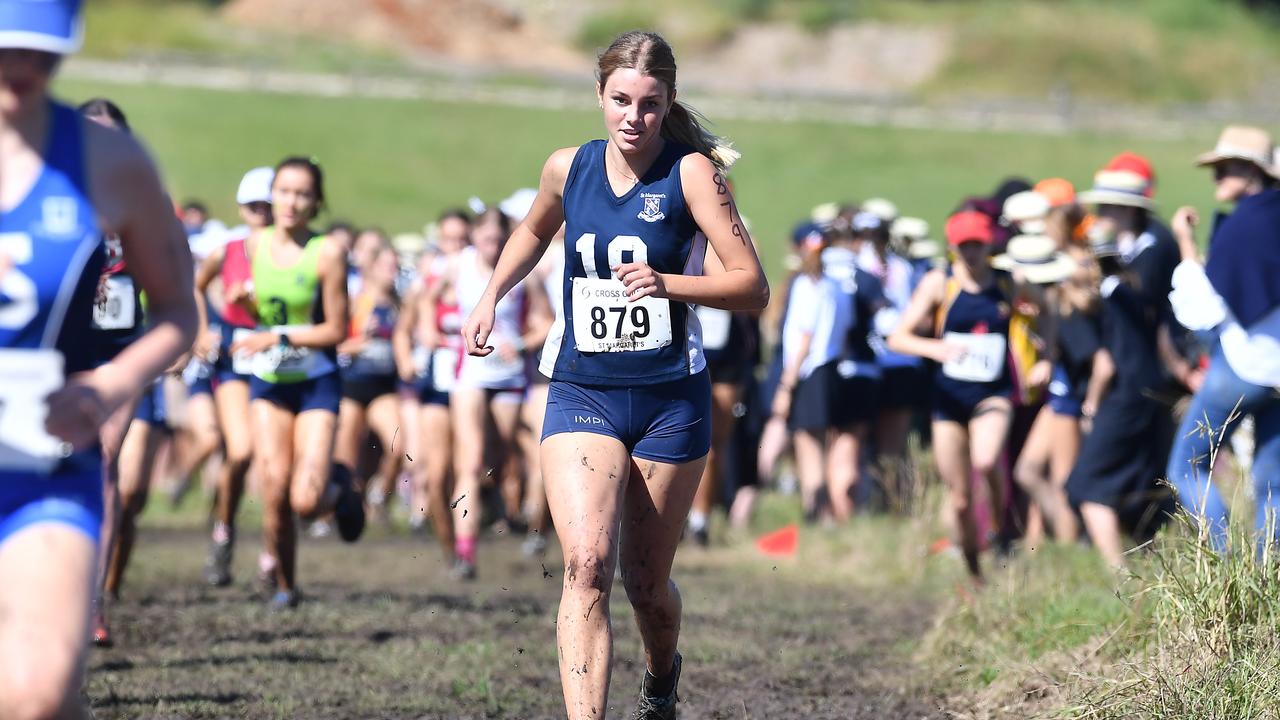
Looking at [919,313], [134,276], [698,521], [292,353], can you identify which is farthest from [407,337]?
[134,276]

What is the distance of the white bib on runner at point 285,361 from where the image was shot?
29.4 feet

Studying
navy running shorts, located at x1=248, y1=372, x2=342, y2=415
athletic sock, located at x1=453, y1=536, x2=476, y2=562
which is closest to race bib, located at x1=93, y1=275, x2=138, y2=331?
navy running shorts, located at x1=248, y1=372, x2=342, y2=415

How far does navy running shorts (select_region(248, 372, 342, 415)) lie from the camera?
905 cm

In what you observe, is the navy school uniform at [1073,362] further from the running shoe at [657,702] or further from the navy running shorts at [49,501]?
the navy running shorts at [49,501]

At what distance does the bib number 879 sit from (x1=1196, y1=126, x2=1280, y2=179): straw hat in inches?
133

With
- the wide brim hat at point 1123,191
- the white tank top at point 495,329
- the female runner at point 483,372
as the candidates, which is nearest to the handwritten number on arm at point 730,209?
the wide brim hat at point 1123,191

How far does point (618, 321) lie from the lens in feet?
18.0

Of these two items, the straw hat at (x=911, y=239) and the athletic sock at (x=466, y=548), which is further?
the straw hat at (x=911, y=239)

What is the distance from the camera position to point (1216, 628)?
5.54 metres

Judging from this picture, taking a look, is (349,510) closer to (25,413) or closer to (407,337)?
(407,337)

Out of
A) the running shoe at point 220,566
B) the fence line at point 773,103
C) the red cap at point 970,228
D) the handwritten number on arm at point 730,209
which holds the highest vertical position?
the fence line at point 773,103

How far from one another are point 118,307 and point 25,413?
14.0 feet

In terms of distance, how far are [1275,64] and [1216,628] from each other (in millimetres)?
67121

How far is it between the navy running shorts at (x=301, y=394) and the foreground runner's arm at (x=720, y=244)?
13.3ft
